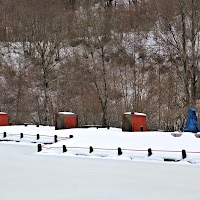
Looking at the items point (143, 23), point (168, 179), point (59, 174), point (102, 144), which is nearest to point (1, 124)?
point (102, 144)

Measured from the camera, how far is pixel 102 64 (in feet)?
118

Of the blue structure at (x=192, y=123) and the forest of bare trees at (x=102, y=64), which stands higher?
the forest of bare trees at (x=102, y=64)

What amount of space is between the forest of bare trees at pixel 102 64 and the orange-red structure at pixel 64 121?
6035mm

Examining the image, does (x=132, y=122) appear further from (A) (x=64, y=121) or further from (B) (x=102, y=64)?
(B) (x=102, y=64)

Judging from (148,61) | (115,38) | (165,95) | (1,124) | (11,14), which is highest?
(11,14)

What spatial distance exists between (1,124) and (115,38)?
3044 centimetres

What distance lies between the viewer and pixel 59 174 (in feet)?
34.2

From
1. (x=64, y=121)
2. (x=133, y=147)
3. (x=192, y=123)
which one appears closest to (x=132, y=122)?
(x=192, y=123)

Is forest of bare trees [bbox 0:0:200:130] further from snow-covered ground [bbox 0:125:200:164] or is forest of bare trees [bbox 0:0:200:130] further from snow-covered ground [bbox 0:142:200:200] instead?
snow-covered ground [bbox 0:142:200:200]

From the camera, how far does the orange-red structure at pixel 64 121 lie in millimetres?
24031

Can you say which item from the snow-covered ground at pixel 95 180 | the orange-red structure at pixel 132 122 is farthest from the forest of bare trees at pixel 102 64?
the snow-covered ground at pixel 95 180

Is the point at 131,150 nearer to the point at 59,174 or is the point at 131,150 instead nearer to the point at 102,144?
the point at 102,144

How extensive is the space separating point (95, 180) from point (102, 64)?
89.5 feet

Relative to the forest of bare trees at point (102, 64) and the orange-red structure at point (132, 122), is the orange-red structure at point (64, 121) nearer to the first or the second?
the orange-red structure at point (132, 122)
